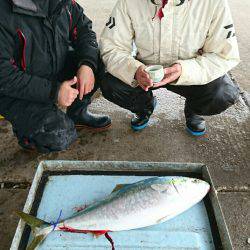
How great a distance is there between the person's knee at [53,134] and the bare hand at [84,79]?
210mm

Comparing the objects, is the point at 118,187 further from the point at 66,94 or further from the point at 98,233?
the point at 66,94

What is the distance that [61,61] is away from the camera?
250cm

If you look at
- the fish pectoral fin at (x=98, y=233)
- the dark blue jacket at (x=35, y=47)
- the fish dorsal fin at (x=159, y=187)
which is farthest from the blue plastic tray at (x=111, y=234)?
the dark blue jacket at (x=35, y=47)

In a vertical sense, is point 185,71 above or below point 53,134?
above

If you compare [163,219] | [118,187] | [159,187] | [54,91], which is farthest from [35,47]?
[163,219]

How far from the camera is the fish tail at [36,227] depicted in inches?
63.4

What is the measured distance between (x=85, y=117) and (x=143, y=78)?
28.1 inches

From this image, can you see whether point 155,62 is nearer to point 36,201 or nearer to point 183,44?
point 183,44

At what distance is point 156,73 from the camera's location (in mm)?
2039

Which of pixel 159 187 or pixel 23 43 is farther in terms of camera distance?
pixel 23 43

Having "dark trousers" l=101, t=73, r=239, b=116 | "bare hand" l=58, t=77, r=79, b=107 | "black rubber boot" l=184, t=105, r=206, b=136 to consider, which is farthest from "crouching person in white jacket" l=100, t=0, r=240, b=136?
"bare hand" l=58, t=77, r=79, b=107

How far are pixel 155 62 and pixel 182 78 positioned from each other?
293 mm

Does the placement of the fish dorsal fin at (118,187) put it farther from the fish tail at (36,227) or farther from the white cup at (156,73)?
the white cup at (156,73)

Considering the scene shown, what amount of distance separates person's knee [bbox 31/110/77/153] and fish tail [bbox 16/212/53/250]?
2.60 feet
